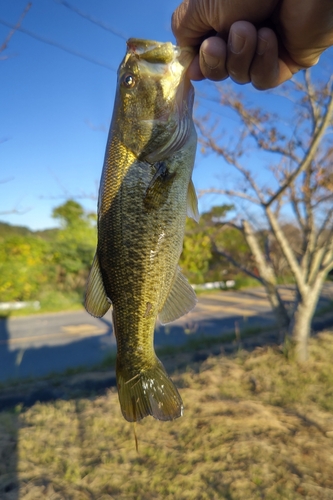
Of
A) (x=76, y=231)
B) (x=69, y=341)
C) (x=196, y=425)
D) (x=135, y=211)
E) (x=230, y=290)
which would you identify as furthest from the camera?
(x=230, y=290)

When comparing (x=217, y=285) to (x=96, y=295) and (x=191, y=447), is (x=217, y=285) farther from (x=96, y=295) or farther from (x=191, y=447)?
(x=96, y=295)

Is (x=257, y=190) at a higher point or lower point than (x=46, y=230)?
lower

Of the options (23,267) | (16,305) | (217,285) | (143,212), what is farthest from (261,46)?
(217,285)

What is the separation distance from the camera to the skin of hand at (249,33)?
1.61 metres

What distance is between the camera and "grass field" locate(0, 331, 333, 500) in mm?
3340

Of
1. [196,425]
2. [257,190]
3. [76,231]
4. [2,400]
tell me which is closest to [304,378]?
[196,425]

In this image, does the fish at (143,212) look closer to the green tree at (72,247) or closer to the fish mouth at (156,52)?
the fish mouth at (156,52)

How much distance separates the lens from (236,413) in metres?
4.60

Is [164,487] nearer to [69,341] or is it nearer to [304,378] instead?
[304,378]

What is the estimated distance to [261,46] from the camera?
5.57 feet

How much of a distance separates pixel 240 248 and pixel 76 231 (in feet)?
21.8

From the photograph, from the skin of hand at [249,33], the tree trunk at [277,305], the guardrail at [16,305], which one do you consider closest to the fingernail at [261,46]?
the skin of hand at [249,33]

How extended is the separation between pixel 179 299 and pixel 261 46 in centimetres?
114

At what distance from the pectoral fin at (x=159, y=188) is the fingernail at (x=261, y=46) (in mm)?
693
